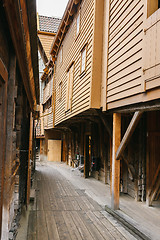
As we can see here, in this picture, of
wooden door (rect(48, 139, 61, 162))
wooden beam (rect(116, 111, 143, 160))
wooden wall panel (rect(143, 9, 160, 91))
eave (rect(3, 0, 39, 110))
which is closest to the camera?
eave (rect(3, 0, 39, 110))

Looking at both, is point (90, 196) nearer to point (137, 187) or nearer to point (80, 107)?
point (137, 187)

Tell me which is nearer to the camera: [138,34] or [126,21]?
[138,34]

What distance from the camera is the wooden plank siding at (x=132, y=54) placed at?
399cm

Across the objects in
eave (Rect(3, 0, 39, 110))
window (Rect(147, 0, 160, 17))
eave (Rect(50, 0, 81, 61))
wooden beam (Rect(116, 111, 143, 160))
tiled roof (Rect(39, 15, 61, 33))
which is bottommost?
wooden beam (Rect(116, 111, 143, 160))

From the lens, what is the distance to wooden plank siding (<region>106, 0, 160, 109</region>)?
399 centimetres

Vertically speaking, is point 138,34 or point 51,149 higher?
point 138,34

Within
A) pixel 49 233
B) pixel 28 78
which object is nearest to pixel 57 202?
pixel 49 233

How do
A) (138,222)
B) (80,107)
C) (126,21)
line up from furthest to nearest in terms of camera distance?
(80,107), (126,21), (138,222)

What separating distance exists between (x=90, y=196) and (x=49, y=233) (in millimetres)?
3107

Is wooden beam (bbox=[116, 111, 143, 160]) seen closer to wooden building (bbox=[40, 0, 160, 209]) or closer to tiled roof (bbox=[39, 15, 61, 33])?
wooden building (bbox=[40, 0, 160, 209])

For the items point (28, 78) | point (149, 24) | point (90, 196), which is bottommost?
point (90, 196)

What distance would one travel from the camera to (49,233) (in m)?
4.41

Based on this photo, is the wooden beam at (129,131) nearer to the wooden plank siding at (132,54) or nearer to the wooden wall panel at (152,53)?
the wooden plank siding at (132,54)

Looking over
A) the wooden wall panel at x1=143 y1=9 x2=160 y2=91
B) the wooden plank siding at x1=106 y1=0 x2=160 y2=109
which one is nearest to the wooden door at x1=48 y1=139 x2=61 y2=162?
the wooden plank siding at x1=106 y1=0 x2=160 y2=109
